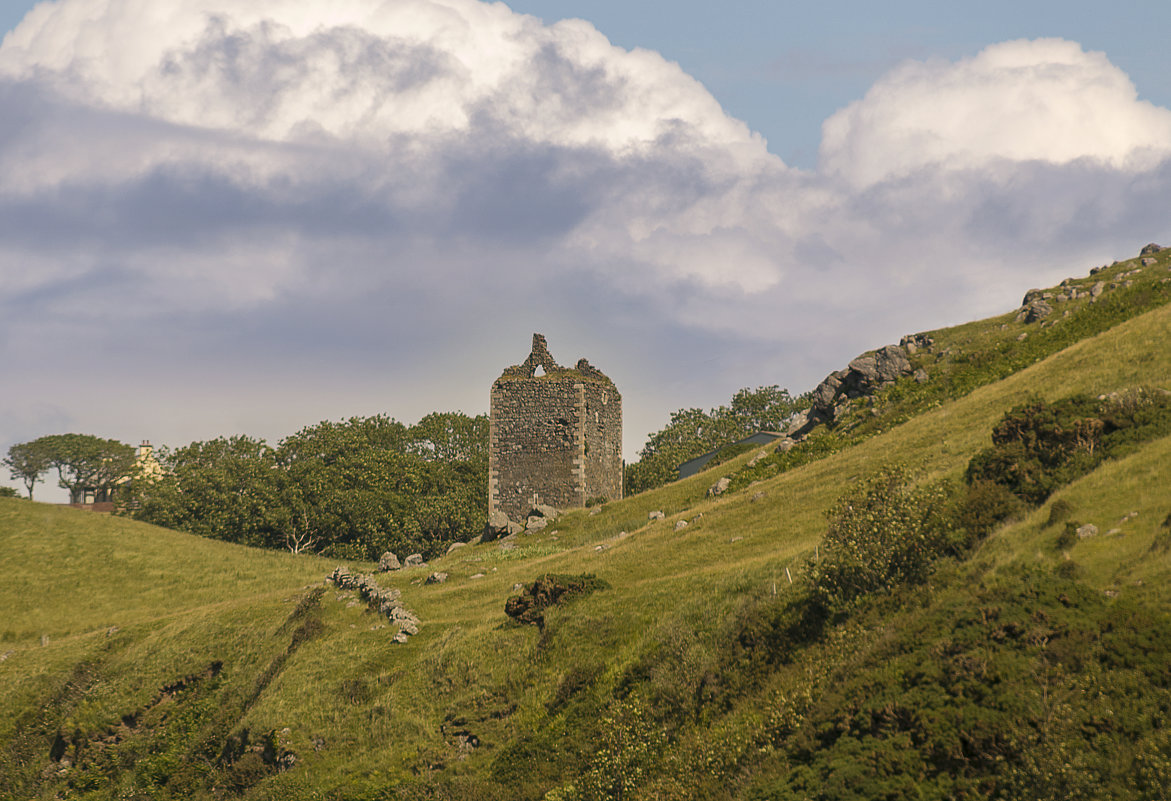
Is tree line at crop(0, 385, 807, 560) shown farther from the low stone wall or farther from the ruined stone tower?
the low stone wall

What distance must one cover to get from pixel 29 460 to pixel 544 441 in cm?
9157

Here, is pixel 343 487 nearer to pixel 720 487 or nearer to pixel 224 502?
pixel 224 502

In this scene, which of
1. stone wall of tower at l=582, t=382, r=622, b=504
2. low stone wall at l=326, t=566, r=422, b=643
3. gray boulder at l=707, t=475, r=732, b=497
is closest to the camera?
low stone wall at l=326, t=566, r=422, b=643

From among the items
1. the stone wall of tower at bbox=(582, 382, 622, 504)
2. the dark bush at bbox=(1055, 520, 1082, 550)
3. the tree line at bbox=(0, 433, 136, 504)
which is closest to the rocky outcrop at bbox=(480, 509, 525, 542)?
the stone wall of tower at bbox=(582, 382, 622, 504)

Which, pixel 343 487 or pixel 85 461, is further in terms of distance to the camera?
pixel 85 461

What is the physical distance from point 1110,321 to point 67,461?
392 feet

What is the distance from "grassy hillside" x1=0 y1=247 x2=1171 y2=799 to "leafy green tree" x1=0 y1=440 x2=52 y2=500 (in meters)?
74.7

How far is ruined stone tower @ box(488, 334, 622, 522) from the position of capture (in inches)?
2105

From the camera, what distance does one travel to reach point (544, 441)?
5416 cm

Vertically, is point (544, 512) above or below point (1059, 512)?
below

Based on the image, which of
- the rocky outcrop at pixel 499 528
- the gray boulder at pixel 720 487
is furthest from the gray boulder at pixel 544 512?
the gray boulder at pixel 720 487

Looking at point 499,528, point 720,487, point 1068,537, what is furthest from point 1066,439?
point 499,528

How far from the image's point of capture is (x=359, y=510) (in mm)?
79812

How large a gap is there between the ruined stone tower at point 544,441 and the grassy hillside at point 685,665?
188 inches
